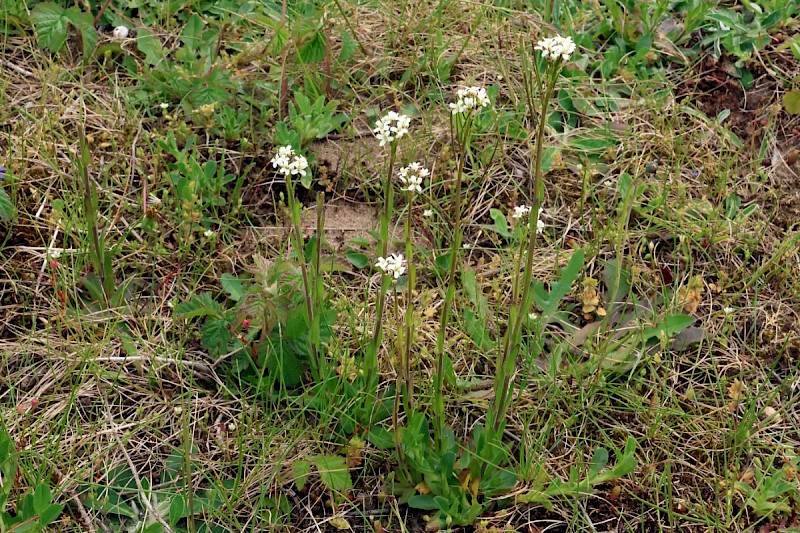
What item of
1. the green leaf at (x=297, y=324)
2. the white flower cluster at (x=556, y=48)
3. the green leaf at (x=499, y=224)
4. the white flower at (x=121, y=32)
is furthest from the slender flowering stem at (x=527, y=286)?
the white flower at (x=121, y=32)

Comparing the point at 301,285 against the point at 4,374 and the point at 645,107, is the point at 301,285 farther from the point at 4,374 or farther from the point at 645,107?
the point at 645,107

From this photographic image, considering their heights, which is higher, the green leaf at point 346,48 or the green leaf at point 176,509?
the green leaf at point 346,48

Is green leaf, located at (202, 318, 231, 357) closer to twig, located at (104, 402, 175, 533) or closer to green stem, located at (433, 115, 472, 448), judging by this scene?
twig, located at (104, 402, 175, 533)

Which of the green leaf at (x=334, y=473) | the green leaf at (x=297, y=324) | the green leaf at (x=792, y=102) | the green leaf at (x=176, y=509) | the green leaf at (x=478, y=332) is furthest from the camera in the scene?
the green leaf at (x=792, y=102)

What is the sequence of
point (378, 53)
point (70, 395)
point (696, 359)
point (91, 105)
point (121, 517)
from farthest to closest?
point (378, 53) → point (91, 105) → point (696, 359) → point (70, 395) → point (121, 517)

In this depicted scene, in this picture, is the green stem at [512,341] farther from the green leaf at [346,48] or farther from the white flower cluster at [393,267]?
the green leaf at [346,48]

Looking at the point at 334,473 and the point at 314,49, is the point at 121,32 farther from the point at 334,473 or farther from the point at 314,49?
the point at 334,473

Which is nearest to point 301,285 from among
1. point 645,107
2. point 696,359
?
point 696,359
